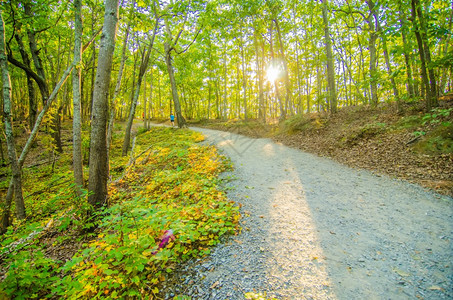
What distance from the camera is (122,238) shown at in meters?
2.62

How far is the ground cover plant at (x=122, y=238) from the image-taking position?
2.31 meters

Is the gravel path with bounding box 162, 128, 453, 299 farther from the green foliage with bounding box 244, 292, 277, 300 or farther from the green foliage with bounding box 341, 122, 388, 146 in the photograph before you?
the green foliage with bounding box 341, 122, 388, 146

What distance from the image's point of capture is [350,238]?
10.2 ft

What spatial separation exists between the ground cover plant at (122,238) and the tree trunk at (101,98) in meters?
0.63

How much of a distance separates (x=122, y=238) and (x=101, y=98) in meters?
3.09

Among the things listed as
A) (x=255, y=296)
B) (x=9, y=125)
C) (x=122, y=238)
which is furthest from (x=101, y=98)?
(x=255, y=296)

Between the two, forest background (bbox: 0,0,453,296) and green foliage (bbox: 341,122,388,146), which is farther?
green foliage (bbox: 341,122,388,146)

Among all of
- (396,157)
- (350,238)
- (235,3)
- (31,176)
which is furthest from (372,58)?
(31,176)

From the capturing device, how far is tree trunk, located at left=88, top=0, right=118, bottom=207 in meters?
4.15

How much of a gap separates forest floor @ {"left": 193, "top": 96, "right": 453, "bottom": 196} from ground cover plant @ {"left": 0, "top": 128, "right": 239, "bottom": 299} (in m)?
5.18

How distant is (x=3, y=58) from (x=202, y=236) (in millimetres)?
6222

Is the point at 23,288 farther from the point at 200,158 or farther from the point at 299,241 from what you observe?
the point at 200,158

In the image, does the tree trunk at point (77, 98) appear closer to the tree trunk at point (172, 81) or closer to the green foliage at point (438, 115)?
the green foliage at point (438, 115)

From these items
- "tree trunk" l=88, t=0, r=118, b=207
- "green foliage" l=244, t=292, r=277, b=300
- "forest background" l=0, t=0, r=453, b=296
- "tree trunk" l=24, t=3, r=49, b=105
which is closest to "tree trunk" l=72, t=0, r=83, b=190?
"forest background" l=0, t=0, r=453, b=296
